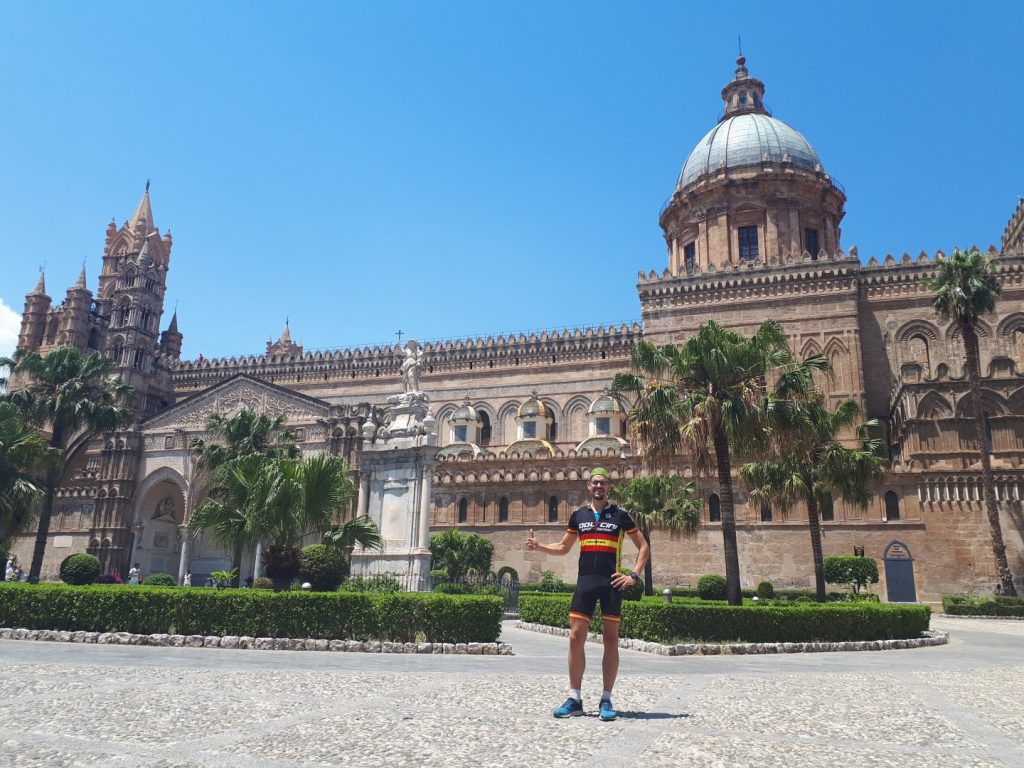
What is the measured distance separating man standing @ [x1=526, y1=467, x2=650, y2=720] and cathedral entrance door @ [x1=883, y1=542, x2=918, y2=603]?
3111cm

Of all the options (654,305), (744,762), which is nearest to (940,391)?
(654,305)

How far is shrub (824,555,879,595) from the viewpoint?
106 feet

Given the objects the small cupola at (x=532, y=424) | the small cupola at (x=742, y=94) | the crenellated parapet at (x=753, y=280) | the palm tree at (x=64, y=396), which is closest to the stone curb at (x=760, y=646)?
the palm tree at (x=64, y=396)

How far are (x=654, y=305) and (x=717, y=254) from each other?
6747 mm

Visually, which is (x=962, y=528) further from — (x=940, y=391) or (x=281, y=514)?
(x=281, y=514)

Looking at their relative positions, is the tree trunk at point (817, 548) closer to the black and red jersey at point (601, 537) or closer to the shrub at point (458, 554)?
the shrub at point (458, 554)

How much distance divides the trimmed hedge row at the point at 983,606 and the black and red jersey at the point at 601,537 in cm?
2645

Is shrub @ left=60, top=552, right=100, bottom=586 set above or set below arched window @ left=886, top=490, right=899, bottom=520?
below

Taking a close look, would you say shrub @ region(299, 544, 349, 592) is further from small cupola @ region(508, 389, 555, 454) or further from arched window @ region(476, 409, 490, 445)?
arched window @ region(476, 409, 490, 445)

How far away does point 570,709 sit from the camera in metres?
7.18

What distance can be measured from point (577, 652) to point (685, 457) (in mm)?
32994

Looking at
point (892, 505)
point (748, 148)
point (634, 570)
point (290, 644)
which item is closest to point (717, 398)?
point (290, 644)

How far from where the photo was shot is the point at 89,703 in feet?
25.1

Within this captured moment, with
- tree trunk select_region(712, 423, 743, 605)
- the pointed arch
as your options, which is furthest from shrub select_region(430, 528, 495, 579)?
the pointed arch
